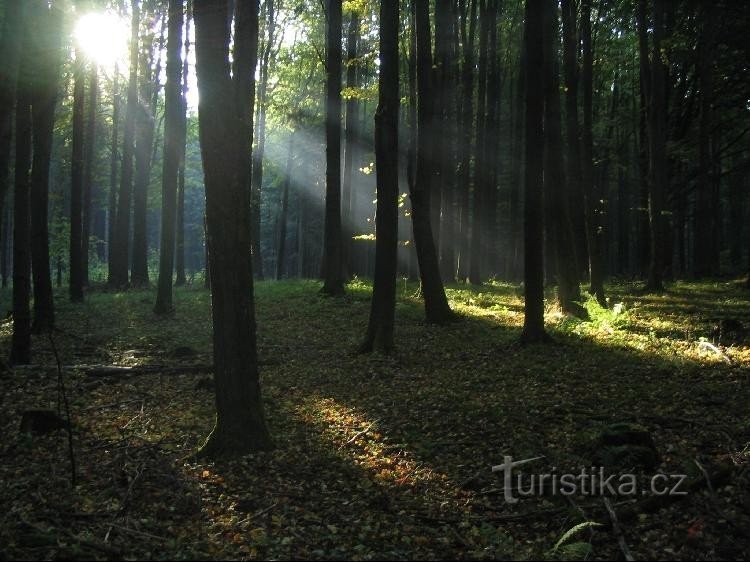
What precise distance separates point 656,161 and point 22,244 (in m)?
18.0

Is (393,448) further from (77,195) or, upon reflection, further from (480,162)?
(480,162)

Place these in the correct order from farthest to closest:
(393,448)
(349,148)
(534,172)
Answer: (349,148)
(534,172)
(393,448)

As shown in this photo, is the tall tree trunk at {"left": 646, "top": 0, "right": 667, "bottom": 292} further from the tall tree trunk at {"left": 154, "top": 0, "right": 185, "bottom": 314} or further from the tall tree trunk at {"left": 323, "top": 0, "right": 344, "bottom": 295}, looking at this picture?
the tall tree trunk at {"left": 154, "top": 0, "right": 185, "bottom": 314}

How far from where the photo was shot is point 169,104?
1702cm

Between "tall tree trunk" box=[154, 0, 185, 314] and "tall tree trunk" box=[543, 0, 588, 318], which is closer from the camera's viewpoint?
"tall tree trunk" box=[543, 0, 588, 318]

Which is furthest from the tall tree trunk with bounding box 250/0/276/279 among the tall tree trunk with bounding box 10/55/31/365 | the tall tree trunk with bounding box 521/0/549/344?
the tall tree trunk with bounding box 521/0/549/344

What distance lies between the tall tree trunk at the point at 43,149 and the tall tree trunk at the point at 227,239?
7.45 m

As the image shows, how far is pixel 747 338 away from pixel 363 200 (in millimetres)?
30699

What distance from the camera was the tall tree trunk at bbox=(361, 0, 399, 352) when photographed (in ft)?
37.7

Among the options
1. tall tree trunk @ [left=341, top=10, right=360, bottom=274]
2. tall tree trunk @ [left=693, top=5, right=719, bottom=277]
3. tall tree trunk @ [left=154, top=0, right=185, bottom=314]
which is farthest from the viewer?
tall tree trunk @ [left=341, top=10, right=360, bottom=274]

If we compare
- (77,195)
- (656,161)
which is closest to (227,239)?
(77,195)

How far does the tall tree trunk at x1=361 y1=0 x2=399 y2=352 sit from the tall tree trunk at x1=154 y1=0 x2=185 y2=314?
7.66m

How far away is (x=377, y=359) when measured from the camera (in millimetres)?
11430

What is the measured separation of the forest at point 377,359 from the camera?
4.96m
